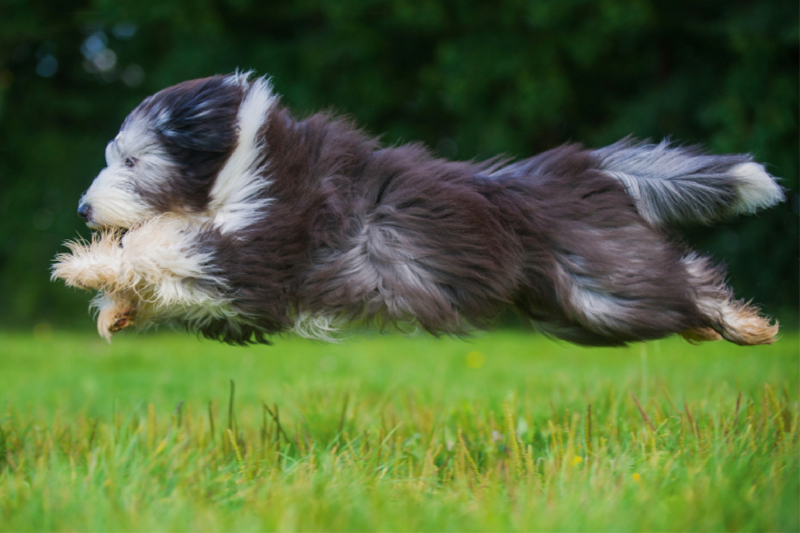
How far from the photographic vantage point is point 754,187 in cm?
295

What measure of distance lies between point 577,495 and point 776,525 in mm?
557

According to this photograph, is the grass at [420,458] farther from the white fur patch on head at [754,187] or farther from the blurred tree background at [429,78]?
the blurred tree background at [429,78]

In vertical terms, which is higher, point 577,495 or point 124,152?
point 124,152

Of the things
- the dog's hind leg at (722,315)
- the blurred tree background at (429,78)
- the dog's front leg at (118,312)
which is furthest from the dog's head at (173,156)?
the blurred tree background at (429,78)

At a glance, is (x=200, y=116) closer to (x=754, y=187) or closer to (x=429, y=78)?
(x=754, y=187)

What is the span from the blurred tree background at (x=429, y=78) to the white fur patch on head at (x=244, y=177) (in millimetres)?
6659

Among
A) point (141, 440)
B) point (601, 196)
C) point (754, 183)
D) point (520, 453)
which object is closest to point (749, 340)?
point (754, 183)

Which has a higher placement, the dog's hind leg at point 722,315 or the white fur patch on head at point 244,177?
the white fur patch on head at point 244,177

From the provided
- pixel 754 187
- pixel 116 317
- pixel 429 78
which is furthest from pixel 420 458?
pixel 429 78

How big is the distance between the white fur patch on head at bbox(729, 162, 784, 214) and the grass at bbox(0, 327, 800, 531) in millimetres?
854

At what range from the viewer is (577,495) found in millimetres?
2184

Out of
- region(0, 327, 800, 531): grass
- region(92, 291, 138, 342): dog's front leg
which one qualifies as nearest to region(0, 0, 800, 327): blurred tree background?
region(0, 327, 800, 531): grass

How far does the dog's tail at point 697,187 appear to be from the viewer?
2.95 metres

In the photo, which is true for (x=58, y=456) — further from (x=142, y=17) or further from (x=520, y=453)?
(x=142, y=17)
